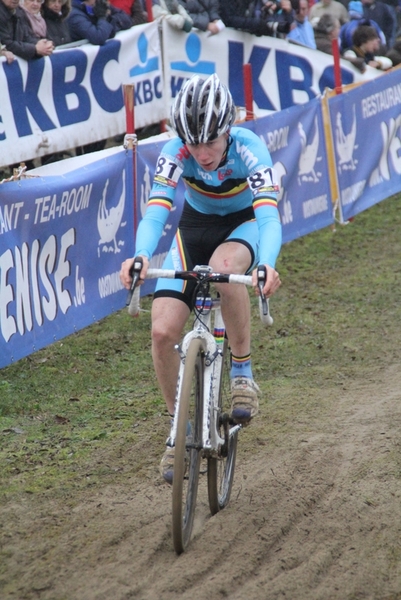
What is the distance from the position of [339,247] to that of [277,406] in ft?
17.9

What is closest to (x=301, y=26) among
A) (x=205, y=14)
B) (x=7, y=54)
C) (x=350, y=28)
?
(x=350, y=28)

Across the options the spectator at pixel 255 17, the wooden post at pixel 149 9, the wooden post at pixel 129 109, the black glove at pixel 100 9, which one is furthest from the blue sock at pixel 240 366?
the spectator at pixel 255 17

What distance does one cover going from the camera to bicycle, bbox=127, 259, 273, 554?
13.3 ft

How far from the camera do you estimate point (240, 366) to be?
4.97 m

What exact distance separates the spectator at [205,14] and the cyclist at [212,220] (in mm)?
7927

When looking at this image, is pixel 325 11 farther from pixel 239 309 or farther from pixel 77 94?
pixel 239 309

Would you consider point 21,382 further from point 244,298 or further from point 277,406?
point 244,298

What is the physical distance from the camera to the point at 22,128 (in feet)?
31.8

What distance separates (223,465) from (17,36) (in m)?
6.55

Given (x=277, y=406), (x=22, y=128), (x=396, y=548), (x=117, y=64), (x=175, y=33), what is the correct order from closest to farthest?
1. (x=396, y=548)
2. (x=277, y=406)
3. (x=22, y=128)
4. (x=117, y=64)
5. (x=175, y=33)

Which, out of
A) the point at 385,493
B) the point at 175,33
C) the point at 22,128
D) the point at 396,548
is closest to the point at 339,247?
the point at 175,33

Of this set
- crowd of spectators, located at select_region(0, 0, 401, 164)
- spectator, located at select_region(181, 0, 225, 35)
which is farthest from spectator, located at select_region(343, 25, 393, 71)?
spectator, located at select_region(181, 0, 225, 35)

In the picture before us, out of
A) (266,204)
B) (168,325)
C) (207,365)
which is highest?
(266,204)

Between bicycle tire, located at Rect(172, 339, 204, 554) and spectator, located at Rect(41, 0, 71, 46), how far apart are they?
744 cm
